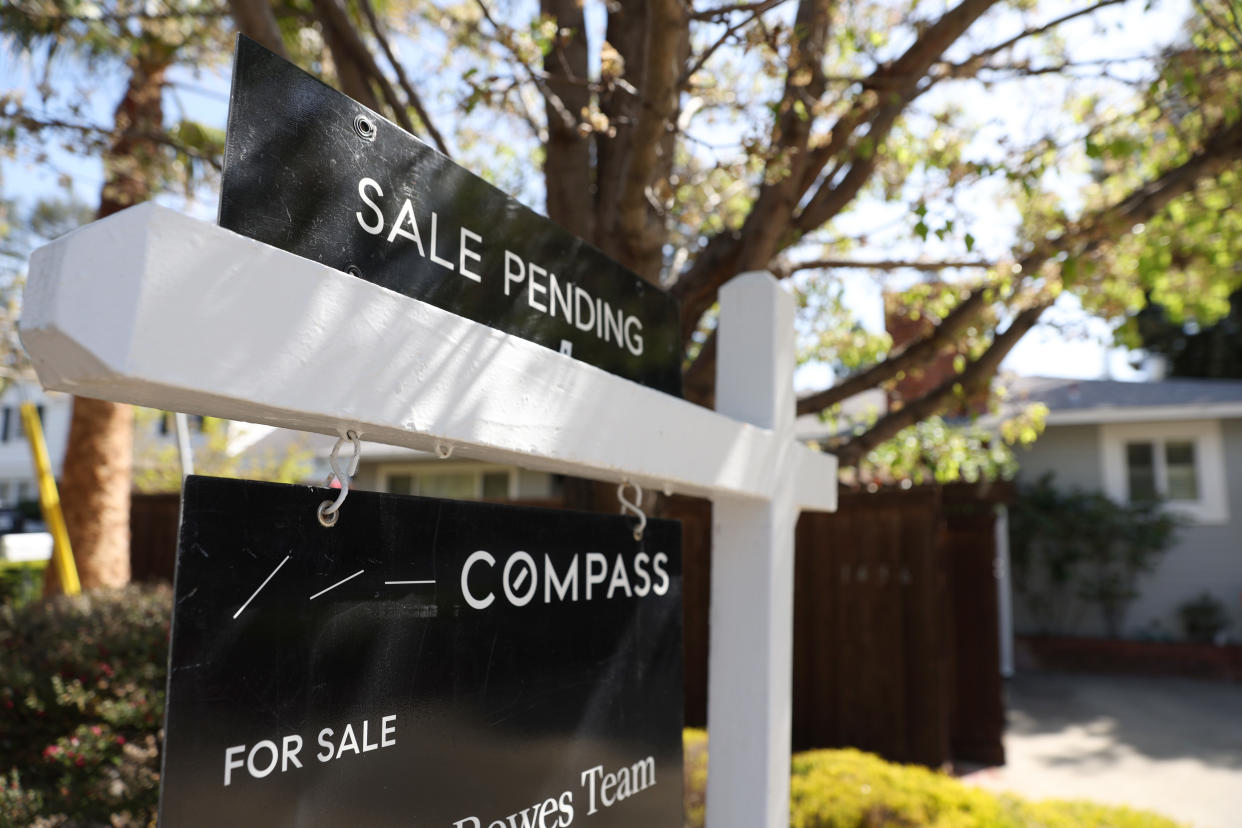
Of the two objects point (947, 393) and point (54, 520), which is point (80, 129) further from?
point (947, 393)

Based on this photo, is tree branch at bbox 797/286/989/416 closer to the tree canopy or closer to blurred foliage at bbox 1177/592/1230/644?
the tree canopy

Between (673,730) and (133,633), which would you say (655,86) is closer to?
(673,730)

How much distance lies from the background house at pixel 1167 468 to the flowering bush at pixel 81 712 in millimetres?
13365

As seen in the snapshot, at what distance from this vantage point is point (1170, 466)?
14.2 meters

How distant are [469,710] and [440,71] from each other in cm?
553

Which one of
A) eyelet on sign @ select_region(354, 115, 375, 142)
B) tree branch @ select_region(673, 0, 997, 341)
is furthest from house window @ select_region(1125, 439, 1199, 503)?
eyelet on sign @ select_region(354, 115, 375, 142)

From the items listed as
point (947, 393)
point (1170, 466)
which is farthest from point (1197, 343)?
point (947, 393)

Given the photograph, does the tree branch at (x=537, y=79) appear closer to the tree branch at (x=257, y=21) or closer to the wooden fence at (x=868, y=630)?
the tree branch at (x=257, y=21)

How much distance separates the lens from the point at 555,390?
1.34 meters

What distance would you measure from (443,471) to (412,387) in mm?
14504

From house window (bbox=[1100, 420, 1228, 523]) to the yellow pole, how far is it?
1447 centimetres

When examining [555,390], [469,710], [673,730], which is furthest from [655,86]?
[469,710]

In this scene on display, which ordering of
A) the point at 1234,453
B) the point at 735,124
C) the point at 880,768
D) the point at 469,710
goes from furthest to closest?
the point at 1234,453, the point at 735,124, the point at 880,768, the point at 469,710

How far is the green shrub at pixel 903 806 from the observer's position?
12.0ft
